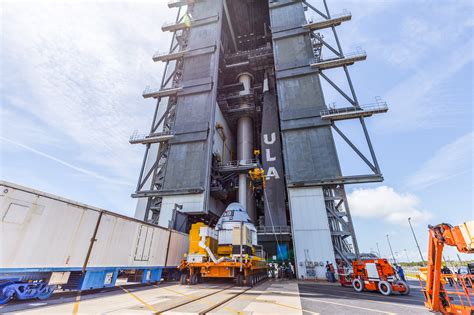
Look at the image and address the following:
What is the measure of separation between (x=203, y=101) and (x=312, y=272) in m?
25.5

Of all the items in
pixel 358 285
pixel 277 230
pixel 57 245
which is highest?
pixel 277 230

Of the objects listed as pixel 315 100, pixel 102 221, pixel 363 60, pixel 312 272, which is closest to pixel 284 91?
pixel 315 100

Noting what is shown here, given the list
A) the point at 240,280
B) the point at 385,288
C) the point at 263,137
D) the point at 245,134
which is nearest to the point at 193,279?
the point at 240,280

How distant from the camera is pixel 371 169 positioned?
22.6 meters

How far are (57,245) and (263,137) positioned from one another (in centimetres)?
2877

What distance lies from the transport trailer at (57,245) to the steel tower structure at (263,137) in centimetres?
1093

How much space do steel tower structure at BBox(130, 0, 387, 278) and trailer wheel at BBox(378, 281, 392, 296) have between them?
8927 millimetres

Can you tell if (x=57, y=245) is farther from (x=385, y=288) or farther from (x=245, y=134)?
(x=245, y=134)

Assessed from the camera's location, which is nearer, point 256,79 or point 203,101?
point 203,101

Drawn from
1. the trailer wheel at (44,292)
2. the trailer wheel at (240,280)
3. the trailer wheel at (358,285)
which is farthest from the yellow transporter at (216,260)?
the trailer wheel at (44,292)

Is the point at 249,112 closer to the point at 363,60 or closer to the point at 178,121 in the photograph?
the point at 178,121

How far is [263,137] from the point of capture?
1316 inches

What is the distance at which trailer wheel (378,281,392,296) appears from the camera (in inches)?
430

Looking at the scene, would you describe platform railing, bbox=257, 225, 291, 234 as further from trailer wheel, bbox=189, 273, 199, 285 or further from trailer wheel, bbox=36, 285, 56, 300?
trailer wheel, bbox=36, 285, 56, 300
